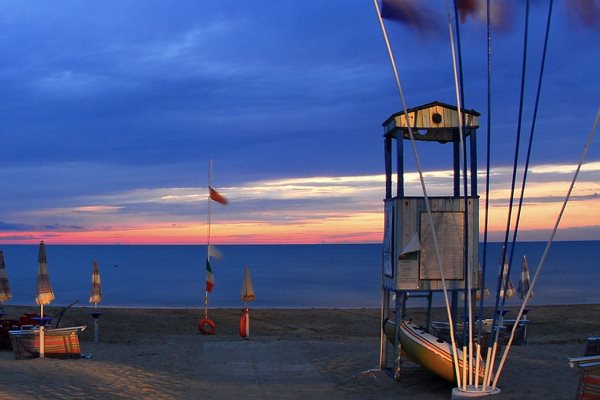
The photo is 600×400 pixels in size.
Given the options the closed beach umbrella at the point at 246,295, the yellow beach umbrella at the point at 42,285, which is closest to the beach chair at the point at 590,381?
the yellow beach umbrella at the point at 42,285

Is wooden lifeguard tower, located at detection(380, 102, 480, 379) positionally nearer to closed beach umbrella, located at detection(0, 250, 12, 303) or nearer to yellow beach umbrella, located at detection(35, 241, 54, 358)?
yellow beach umbrella, located at detection(35, 241, 54, 358)

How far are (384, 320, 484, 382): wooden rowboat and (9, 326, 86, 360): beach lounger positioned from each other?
586 centimetres

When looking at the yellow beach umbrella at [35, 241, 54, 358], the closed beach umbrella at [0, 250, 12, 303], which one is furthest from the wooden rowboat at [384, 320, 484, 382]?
the closed beach umbrella at [0, 250, 12, 303]

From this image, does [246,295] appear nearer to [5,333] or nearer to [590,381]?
[5,333]

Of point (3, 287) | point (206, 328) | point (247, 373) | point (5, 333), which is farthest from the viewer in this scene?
point (206, 328)

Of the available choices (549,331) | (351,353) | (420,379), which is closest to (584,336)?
(549,331)

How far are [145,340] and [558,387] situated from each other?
10896 mm

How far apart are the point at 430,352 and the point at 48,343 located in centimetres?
670

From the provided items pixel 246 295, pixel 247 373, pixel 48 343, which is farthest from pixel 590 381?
pixel 246 295

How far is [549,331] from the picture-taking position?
20.4 meters

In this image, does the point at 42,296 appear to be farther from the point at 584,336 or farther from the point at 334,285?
the point at 334,285

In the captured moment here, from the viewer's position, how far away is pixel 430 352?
9.60 m

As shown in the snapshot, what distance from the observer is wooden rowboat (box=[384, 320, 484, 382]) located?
9.39 m

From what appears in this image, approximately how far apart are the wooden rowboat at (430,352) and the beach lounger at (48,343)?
5858 millimetres
